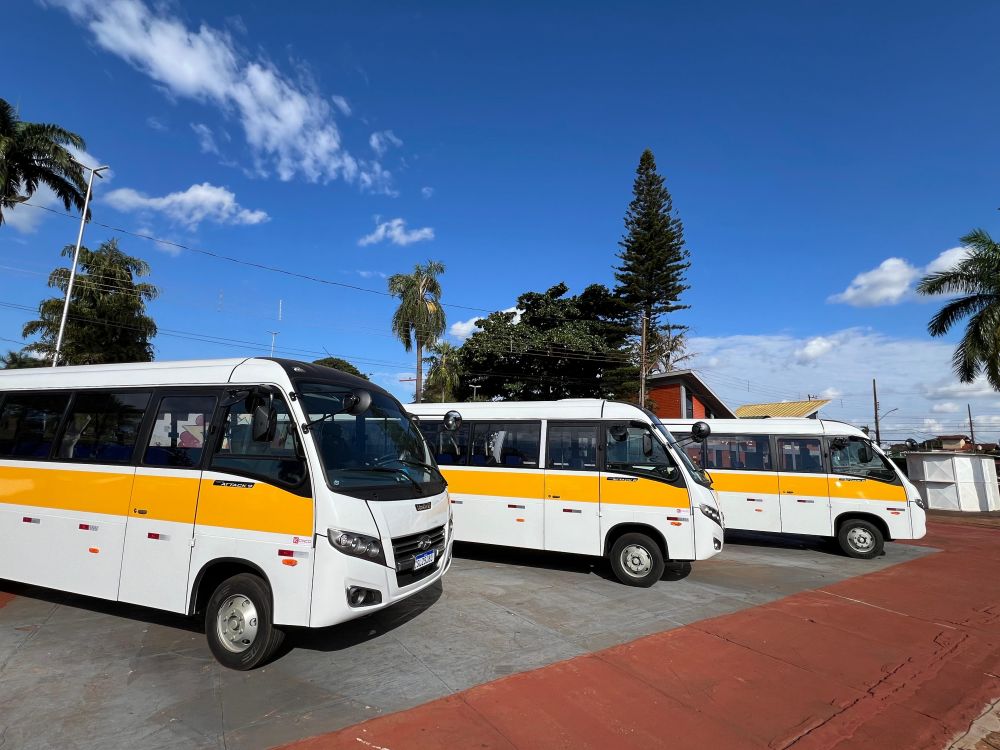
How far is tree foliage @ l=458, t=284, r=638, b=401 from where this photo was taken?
3262cm

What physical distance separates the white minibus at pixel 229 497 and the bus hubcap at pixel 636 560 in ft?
11.1

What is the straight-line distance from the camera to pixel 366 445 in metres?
5.20

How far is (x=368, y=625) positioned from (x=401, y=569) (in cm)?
157

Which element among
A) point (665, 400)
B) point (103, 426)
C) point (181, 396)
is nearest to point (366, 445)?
point (181, 396)

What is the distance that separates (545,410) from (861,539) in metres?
7.11

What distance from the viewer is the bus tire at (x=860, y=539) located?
1042 centimetres

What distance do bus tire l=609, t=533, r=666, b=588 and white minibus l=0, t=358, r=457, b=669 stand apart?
333cm

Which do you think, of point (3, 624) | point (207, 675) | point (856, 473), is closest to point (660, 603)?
point (207, 675)

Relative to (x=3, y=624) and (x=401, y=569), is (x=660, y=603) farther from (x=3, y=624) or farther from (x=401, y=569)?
(x=3, y=624)

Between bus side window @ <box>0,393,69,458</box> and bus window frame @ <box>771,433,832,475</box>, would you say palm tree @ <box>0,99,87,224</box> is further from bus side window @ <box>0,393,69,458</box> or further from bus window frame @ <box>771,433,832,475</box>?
bus window frame @ <box>771,433,832,475</box>

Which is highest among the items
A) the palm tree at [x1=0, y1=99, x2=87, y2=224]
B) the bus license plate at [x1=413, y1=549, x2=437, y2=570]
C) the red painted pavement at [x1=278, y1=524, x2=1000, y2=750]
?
the palm tree at [x1=0, y1=99, x2=87, y2=224]

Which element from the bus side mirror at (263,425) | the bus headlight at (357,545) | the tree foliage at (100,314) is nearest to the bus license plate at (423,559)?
the bus headlight at (357,545)

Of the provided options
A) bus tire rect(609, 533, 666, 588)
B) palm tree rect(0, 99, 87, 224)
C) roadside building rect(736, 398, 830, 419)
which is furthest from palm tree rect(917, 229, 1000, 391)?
palm tree rect(0, 99, 87, 224)

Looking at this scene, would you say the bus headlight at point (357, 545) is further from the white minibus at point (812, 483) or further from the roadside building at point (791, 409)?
the roadside building at point (791, 409)
